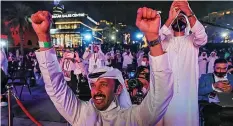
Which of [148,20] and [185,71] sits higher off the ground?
[148,20]

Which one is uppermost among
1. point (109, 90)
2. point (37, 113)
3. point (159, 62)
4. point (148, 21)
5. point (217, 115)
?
point (148, 21)

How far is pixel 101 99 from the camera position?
195cm

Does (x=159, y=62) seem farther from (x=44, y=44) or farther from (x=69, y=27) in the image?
(x=69, y=27)

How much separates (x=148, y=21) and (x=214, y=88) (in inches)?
101

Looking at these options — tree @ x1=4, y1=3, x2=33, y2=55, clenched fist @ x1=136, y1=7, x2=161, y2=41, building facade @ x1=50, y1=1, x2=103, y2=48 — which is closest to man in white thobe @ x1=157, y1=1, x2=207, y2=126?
clenched fist @ x1=136, y1=7, x2=161, y2=41

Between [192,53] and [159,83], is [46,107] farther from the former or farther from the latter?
[159,83]

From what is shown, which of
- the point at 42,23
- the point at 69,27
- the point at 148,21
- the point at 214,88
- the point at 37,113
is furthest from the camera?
the point at 69,27

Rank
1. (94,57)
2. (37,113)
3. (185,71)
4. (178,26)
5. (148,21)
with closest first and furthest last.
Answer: (148,21), (185,71), (178,26), (37,113), (94,57)

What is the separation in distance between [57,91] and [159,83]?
727mm

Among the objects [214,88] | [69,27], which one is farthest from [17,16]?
[69,27]

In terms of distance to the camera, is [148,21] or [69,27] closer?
[148,21]

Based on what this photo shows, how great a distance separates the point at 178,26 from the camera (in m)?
3.31

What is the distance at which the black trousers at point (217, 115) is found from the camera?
321 cm

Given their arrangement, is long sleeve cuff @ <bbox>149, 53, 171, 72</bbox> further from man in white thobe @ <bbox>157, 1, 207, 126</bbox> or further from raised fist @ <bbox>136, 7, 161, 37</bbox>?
Answer: man in white thobe @ <bbox>157, 1, 207, 126</bbox>
